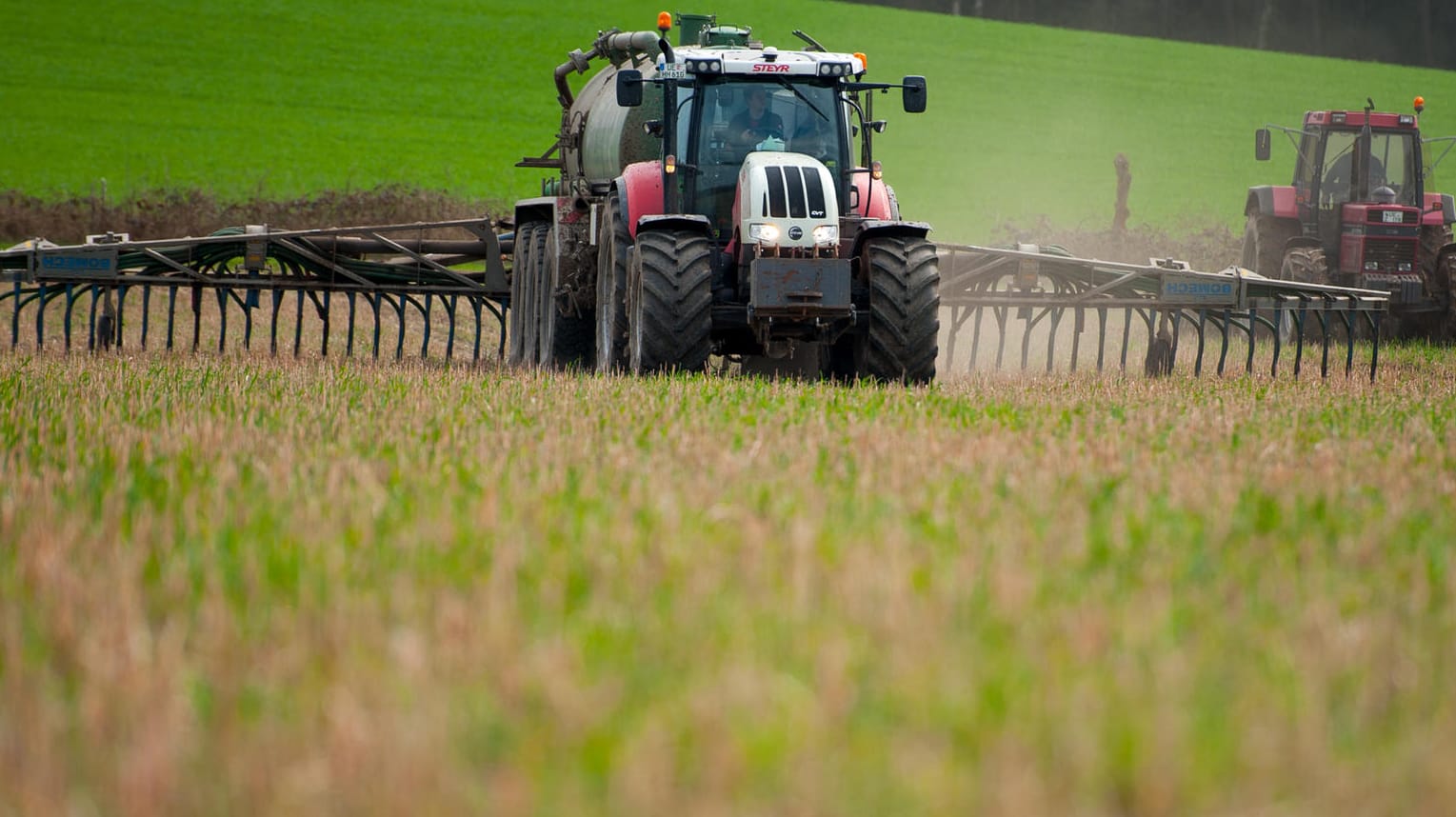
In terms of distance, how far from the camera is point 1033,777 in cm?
230

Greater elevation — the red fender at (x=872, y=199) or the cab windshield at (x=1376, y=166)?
the cab windshield at (x=1376, y=166)

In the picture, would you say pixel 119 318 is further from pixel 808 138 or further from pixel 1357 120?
pixel 1357 120

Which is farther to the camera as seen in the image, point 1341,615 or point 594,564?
point 594,564

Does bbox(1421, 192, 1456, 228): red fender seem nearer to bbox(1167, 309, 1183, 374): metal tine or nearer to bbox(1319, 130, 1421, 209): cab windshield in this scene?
bbox(1319, 130, 1421, 209): cab windshield

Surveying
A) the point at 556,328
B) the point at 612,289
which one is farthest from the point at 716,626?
the point at 556,328

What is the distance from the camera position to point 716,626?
3137 mm

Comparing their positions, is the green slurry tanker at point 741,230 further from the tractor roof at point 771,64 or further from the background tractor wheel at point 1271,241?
the background tractor wheel at point 1271,241

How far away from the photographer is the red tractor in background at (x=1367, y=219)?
683 inches

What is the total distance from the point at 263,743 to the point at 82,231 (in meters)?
22.3

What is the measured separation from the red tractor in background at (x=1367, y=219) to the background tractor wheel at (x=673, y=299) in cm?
958

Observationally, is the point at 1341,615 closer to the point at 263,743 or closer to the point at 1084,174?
the point at 263,743

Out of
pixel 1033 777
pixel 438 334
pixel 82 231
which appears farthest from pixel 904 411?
pixel 82 231

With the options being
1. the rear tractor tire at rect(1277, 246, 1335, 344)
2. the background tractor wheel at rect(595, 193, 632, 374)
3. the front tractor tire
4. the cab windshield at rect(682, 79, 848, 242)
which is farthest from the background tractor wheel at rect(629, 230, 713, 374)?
the rear tractor tire at rect(1277, 246, 1335, 344)

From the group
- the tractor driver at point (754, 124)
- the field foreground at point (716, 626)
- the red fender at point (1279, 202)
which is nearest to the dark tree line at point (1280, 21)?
the red fender at point (1279, 202)
